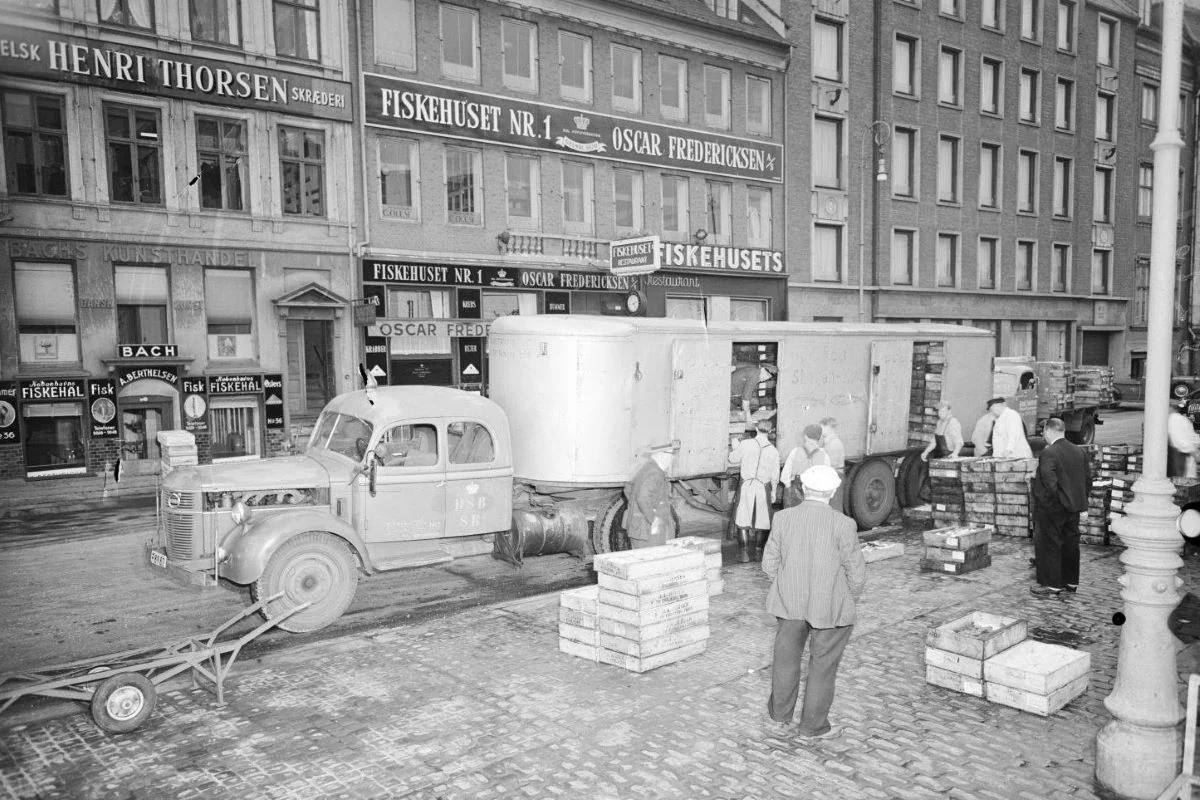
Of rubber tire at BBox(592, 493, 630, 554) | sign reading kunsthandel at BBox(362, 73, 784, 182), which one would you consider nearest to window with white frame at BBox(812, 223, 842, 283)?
sign reading kunsthandel at BBox(362, 73, 784, 182)

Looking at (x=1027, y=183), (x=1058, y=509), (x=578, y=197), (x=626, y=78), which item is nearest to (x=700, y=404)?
(x=1058, y=509)

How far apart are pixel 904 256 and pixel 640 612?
106ft

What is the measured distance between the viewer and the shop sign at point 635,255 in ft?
83.7

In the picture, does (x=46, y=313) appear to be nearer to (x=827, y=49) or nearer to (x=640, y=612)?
(x=640, y=612)

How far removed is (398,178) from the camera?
79.6 feet

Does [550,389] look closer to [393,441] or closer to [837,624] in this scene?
[393,441]

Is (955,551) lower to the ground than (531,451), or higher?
lower

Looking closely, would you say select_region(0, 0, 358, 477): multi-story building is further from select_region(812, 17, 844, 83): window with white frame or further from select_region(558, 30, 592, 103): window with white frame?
select_region(812, 17, 844, 83): window with white frame

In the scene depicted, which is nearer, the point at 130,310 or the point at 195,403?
the point at 130,310

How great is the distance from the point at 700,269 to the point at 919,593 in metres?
20.7

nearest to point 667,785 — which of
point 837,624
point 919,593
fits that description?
point 837,624

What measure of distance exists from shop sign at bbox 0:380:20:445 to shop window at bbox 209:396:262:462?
405 cm

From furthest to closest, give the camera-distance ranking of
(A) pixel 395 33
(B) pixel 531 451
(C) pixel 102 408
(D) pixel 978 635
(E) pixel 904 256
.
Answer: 1. (E) pixel 904 256
2. (A) pixel 395 33
3. (C) pixel 102 408
4. (B) pixel 531 451
5. (D) pixel 978 635

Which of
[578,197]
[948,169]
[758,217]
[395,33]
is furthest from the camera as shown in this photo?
[948,169]
